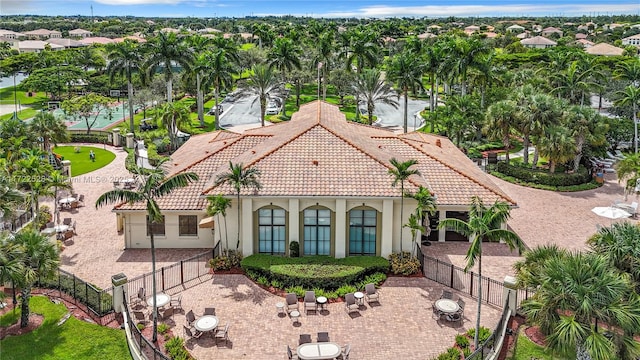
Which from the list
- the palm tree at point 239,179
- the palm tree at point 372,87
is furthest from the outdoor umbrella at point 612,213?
the palm tree at point 372,87

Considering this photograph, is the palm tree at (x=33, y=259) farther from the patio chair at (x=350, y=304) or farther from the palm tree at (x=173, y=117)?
the palm tree at (x=173, y=117)

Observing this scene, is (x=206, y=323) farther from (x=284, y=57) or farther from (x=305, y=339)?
(x=284, y=57)

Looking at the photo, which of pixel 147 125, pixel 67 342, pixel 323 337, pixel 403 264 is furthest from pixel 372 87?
pixel 67 342

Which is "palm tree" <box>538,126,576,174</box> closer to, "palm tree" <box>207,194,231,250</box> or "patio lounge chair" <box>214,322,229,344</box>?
"palm tree" <box>207,194,231,250</box>

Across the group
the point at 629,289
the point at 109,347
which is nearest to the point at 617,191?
the point at 629,289

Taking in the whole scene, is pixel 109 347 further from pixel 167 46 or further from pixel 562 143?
pixel 167 46

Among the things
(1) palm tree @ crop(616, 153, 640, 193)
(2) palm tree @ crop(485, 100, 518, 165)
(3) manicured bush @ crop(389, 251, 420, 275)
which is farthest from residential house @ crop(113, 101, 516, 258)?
(2) palm tree @ crop(485, 100, 518, 165)

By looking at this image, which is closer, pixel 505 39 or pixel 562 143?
pixel 562 143
